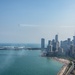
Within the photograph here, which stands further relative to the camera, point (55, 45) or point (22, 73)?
point (55, 45)

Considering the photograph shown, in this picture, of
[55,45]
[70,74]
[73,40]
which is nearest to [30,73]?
[70,74]

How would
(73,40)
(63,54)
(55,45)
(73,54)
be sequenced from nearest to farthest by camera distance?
(73,54) → (63,54) → (55,45) → (73,40)

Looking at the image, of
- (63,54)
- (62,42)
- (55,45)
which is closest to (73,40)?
(62,42)

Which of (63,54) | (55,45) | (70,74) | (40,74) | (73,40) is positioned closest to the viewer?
(70,74)

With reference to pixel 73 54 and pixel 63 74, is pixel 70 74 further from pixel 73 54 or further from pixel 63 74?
pixel 73 54

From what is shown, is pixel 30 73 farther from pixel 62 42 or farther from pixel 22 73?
pixel 62 42

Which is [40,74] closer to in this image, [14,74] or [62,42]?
[14,74]

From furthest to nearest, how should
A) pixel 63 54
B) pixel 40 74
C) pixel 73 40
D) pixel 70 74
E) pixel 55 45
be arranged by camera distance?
pixel 73 40, pixel 55 45, pixel 63 54, pixel 40 74, pixel 70 74

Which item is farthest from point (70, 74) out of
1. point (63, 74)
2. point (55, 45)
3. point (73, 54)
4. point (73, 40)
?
point (73, 40)

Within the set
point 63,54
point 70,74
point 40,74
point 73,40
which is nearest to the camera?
point 70,74
